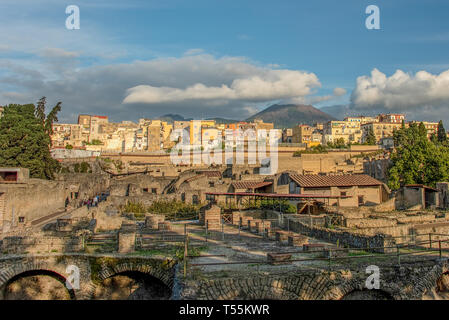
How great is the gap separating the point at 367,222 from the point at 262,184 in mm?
13648

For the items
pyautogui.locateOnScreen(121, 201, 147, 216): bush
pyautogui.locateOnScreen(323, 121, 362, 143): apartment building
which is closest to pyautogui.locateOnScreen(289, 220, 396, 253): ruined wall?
pyautogui.locateOnScreen(121, 201, 147, 216): bush

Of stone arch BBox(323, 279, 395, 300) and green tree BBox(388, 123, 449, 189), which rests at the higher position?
green tree BBox(388, 123, 449, 189)

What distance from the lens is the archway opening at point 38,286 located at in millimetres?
12961

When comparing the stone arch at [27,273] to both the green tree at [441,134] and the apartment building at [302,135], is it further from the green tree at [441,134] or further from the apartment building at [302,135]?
the apartment building at [302,135]

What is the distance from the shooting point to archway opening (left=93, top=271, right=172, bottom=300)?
12.6 meters

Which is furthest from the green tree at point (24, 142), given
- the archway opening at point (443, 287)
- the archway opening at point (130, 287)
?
the archway opening at point (443, 287)

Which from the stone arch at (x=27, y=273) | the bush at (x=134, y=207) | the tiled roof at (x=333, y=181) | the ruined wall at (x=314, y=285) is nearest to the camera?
the ruined wall at (x=314, y=285)

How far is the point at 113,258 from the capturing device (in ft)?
41.7

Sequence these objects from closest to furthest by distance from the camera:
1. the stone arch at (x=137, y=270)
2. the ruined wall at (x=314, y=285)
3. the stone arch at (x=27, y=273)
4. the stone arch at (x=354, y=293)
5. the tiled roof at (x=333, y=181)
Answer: the ruined wall at (x=314, y=285), the stone arch at (x=354, y=293), the stone arch at (x=137, y=270), the stone arch at (x=27, y=273), the tiled roof at (x=333, y=181)

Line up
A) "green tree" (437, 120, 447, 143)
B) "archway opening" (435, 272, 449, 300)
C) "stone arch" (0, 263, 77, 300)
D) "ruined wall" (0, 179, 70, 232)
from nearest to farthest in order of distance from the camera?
"archway opening" (435, 272, 449, 300), "stone arch" (0, 263, 77, 300), "ruined wall" (0, 179, 70, 232), "green tree" (437, 120, 447, 143)

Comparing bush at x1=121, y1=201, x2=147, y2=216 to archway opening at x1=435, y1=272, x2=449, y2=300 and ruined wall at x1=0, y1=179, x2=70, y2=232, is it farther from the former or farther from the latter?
archway opening at x1=435, y1=272, x2=449, y2=300

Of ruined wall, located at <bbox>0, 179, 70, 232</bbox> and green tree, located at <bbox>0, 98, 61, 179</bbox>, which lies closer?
ruined wall, located at <bbox>0, 179, 70, 232</bbox>

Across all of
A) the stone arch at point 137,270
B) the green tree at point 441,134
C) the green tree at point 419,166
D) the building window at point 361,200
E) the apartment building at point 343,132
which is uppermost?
the apartment building at point 343,132
